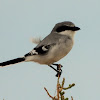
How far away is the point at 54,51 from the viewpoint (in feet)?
17.5

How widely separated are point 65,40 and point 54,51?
0.43 metres

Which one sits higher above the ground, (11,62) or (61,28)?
(61,28)

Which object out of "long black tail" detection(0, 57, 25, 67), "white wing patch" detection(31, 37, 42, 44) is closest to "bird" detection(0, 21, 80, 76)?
"long black tail" detection(0, 57, 25, 67)

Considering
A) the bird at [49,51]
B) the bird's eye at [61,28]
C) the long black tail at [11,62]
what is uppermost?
the bird's eye at [61,28]

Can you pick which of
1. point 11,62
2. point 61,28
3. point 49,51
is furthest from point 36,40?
point 11,62

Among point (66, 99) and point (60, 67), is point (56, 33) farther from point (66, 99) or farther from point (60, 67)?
point (66, 99)

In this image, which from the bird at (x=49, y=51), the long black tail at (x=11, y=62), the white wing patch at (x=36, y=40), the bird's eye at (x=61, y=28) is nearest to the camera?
the long black tail at (x=11, y=62)

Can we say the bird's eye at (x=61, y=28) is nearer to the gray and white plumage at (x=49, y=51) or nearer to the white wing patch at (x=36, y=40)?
the gray and white plumage at (x=49, y=51)

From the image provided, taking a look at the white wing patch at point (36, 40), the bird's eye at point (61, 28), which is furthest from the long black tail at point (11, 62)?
the bird's eye at point (61, 28)

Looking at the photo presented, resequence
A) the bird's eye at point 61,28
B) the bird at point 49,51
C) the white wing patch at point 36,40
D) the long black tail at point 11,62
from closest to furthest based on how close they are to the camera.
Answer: the long black tail at point 11,62 < the bird at point 49,51 < the white wing patch at point 36,40 < the bird's eye at point 61,28

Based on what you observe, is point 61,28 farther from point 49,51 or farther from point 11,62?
point 11,62

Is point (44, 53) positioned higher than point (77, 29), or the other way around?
point (77, 29)

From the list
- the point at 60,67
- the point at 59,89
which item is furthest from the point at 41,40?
the point at 59,89

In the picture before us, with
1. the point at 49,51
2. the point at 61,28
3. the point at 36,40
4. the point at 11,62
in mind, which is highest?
the point at 61,28
